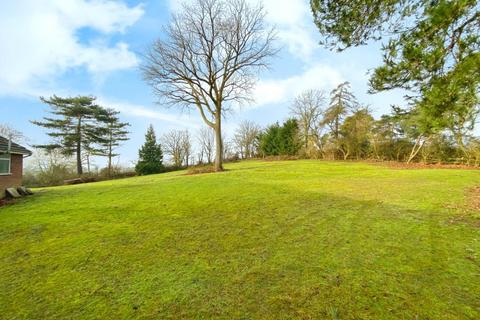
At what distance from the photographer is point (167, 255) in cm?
328

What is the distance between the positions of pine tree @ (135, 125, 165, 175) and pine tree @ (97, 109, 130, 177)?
3900 millimetres

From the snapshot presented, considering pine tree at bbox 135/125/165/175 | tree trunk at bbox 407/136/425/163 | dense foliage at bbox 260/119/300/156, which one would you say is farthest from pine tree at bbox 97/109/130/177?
tree trunk at bbox 407/136/425/163

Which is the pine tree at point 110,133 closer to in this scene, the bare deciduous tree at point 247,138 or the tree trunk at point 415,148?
the bare deciduous tree at point 247,138

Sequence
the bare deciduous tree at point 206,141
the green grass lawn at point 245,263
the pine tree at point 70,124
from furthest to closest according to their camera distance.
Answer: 1. the bare deciduous tree at point 206,141
2. the pine tree at point 70,124
3. the green grass lawn at point 245,263

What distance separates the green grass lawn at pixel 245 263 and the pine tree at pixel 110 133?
85.8ft

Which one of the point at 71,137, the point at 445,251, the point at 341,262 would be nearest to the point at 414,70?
the point at 445,251

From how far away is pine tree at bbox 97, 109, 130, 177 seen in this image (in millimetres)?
28141

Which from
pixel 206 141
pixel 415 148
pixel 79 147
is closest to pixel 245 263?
pixel 415 148

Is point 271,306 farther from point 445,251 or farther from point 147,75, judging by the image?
point 147,75

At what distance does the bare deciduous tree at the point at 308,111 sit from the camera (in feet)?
90.0

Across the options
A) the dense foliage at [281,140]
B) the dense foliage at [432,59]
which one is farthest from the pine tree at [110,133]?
the dense foliage at [432,59]

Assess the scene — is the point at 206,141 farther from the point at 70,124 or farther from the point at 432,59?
the point at 432,59

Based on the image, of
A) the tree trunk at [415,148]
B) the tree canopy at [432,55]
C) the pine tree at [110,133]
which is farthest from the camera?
the pine tree at [110,133]

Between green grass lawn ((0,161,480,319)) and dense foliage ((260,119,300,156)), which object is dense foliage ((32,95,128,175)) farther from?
green grass lawn ((0,161,480,319))
